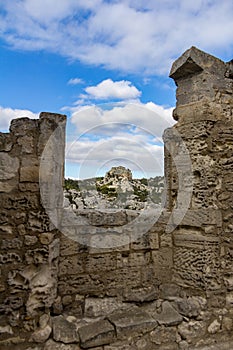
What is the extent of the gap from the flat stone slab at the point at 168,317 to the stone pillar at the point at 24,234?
1048 mm

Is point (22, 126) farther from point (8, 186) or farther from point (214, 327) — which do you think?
point (214, 327)

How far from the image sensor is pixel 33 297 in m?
2.39

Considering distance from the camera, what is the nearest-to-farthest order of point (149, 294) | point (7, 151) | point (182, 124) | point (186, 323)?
point (7, 151) < point (186, 323) < point (149, 294) < point (182, 124)

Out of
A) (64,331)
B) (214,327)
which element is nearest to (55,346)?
(64,331)

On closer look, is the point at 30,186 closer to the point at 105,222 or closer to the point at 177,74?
the point at 105,222

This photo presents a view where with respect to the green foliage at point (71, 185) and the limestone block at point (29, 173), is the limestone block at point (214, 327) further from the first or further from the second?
the limestone block at point (29, 173)

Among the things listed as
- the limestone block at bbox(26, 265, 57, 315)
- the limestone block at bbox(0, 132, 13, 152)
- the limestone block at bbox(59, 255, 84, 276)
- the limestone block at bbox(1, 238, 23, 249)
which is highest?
the limestone block at bbox(0, 132, 13, 152)

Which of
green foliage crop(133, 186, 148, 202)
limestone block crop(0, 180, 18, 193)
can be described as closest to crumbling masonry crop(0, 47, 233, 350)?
limestone block crop(0, 180, 18, 193)

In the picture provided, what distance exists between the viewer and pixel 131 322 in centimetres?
266

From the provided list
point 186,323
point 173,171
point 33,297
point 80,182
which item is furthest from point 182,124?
point 33,297

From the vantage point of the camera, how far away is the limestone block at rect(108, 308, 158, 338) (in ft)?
8.50

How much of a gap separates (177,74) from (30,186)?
2138mm

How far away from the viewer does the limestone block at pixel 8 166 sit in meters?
2.36

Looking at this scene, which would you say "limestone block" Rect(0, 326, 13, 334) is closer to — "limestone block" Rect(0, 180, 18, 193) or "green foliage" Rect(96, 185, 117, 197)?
"limestone block" Rect(0, 180, 18, 193)
